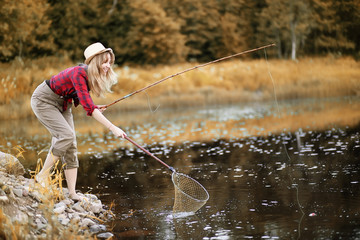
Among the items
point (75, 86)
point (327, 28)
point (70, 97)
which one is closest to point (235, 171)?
point (70, 97)

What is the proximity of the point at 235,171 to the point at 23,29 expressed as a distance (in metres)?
16.5

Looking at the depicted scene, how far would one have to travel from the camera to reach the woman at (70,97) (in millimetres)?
5512

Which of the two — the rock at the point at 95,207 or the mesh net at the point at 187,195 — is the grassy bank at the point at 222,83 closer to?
the mesh net at the point at 187,195

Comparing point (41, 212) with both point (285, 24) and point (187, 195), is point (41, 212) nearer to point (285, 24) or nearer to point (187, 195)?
point (187, 195)

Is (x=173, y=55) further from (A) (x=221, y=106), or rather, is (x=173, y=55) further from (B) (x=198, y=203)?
(B) (x=198, y=203)

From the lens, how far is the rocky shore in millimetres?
4573

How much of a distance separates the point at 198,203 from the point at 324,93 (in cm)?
1761

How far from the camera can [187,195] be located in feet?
18.3

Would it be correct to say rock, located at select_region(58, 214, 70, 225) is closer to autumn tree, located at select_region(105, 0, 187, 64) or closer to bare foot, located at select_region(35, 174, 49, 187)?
bare foot, located at select_region(35, 174, 49, 187)

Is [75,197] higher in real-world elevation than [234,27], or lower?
lower

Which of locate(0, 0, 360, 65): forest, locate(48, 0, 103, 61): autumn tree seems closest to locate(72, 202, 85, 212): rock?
locate(0, 0, 360, 65): forest

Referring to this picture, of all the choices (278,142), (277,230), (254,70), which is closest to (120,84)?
(254,70)

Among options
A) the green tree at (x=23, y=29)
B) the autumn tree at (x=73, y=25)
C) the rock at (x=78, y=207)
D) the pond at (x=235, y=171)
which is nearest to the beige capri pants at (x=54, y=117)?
the rock at (x=78, y=207)

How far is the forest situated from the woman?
2040 centimetres
